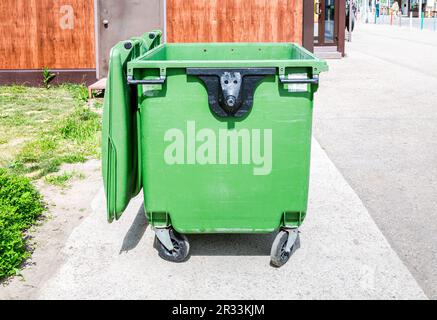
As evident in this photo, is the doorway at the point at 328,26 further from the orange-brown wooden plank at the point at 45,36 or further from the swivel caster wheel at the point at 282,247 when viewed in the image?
the swivel caster wheel at the point at 282,247

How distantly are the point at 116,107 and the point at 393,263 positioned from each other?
6.88ft

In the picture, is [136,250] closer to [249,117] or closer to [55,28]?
[249,117]

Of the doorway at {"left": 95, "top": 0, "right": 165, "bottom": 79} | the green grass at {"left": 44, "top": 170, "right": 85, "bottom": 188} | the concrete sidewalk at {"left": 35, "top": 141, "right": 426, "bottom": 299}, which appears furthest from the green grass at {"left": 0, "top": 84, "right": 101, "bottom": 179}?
the concrete sidewalk at {"left": 35, "top": 141, "right": 426, "bottom": 299}

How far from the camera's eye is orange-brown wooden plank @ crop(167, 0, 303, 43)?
1298cm

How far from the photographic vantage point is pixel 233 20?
42.8 feet

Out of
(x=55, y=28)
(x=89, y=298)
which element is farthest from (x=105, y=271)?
(x=55, y=28)

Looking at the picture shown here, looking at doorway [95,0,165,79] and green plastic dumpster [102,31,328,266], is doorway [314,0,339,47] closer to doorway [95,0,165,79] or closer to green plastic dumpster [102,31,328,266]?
doorway [95,0,165,79]

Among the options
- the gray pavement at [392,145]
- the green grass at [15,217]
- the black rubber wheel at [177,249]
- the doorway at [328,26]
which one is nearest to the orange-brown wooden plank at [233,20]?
the gray pavement at [392,145]

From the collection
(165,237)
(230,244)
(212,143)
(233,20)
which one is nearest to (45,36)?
(233,20)

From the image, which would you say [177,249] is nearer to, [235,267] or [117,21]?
[235,267]

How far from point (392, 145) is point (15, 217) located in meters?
4.71

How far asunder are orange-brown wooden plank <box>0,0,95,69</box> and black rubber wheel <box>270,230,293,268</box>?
9.09 metres

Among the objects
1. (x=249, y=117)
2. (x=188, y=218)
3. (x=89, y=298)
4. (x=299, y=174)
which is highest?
(x=249, y=117)
